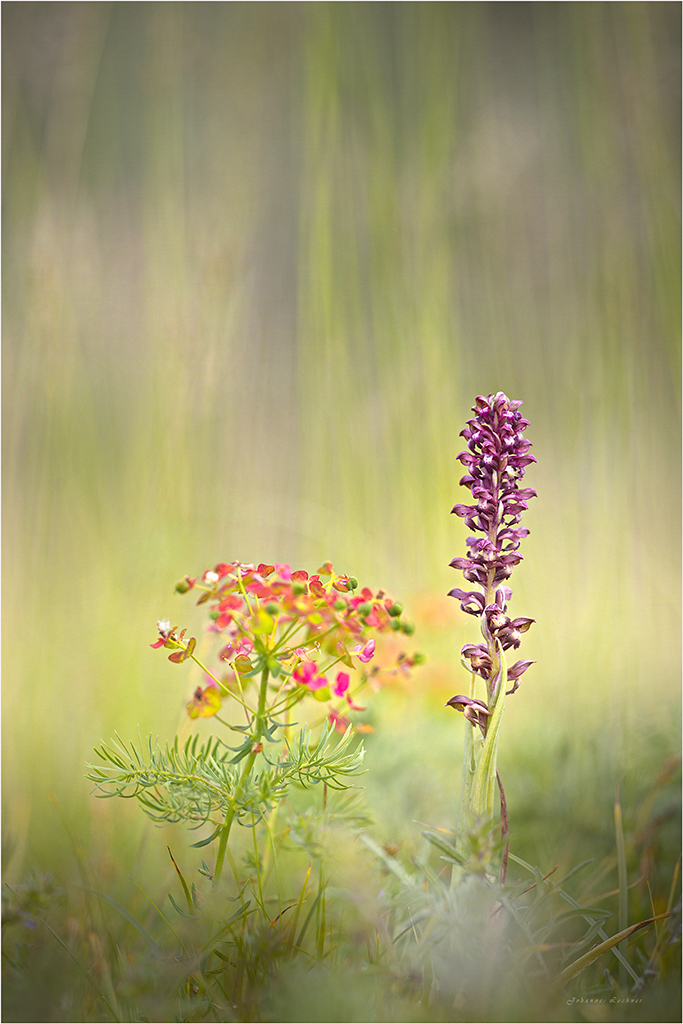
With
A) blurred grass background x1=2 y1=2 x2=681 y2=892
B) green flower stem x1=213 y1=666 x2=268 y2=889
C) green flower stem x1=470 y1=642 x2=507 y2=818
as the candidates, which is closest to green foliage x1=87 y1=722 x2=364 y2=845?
green flower stem x1=213 y1=666 x2=268 y2=889

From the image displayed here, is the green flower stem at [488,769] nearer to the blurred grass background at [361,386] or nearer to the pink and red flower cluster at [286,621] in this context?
the pink and red flower cluster at [286,621]

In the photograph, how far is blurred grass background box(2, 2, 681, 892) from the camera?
107cm

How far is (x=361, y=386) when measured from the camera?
1.45 metres

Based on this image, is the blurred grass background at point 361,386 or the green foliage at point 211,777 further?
the blurred grass background at point 361,386

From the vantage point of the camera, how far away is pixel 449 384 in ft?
4.07

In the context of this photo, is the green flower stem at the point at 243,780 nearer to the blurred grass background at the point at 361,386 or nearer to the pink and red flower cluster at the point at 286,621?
the pink and red flower cluster at the point at 286,621

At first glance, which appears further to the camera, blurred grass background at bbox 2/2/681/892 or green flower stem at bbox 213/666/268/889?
blurred grass background at bbox 2/2/681/892

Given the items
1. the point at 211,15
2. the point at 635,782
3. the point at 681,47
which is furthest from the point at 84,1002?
the point at 211,15

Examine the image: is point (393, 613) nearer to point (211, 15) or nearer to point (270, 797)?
point (270, 797)

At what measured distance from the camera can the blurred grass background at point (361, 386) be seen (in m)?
1.07

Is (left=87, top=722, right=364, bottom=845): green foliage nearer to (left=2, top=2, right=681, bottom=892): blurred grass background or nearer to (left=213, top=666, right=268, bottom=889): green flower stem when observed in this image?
(left=213, top=666, right=268, bottom=889): green flower stem

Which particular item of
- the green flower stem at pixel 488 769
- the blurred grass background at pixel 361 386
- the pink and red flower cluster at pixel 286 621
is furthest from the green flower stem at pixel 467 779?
the blurred grass background at pixel 361 386

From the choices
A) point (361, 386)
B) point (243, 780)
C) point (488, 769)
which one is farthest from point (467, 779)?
point (361, 386)

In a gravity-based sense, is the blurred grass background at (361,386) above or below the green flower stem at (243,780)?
above
